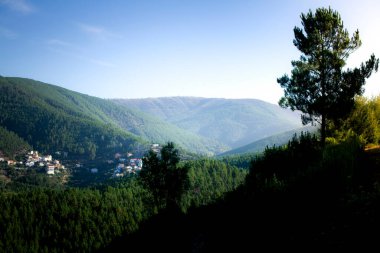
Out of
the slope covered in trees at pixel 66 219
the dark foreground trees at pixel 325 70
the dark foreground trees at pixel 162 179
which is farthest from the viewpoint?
the slope covered in trees at pixel 66 219

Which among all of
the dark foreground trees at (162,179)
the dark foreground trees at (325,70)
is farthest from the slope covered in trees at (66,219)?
the dark foreground trees at (325,70)

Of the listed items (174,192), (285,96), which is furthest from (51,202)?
(285,96)

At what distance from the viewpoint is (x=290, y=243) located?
37.6ft

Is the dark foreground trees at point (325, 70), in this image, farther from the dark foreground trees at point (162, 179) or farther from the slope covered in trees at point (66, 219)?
the slope covered in trees at point (66, 219)

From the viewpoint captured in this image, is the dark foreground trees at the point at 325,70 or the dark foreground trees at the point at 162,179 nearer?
the dark foreground trees at the point at 325,70

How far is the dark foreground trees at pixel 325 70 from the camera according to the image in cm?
2797

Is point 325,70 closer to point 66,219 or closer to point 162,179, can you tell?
point 162,179

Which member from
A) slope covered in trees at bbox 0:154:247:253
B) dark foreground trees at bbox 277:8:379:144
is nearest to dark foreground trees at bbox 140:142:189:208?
dark foreground trees at bbox 277:8:379:144

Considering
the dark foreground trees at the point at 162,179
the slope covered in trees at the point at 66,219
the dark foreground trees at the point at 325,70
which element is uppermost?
the dark foreground trees at the point at 325,70

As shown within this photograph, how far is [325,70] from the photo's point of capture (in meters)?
29.0

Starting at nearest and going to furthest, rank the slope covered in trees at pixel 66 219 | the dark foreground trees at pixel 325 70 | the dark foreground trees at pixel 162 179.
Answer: the dark foreground trees at pixel 325 70 → the dark foreground trees at pixel 162 179 → the slope covered in trees at pixel 66 219

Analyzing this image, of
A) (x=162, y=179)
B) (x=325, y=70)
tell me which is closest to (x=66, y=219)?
(x=162, y=179)

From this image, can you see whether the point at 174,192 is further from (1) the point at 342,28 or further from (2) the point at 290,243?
(2) the point at 290,243

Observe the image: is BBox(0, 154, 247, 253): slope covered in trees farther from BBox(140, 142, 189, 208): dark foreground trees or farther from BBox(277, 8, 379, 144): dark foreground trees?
BBox(277, 8, 379, 144): dark foreground trees
